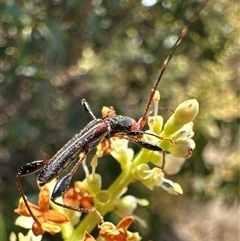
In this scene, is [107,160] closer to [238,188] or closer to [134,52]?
[238,188]

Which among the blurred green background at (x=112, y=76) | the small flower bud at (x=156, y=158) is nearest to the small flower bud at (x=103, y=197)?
the small flower bud at (x=156, y=158)

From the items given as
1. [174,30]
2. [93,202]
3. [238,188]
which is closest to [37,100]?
[174,30]

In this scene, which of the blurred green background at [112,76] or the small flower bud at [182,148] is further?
the blurred green background at [112,76]

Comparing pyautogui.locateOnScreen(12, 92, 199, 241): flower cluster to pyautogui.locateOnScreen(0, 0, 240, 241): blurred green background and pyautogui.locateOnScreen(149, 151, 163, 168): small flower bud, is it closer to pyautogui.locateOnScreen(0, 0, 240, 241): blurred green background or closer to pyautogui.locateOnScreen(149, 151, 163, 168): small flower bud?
pyautogui.locateOnScreen(149, 151, 163, 168): small flower bud

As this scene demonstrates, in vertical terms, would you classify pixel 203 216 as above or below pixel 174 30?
below

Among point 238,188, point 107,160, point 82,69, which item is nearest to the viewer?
point 107,160

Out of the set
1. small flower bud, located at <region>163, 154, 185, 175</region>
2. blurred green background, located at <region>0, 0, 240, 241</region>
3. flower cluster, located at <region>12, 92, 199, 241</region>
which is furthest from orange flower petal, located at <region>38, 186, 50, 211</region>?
blurred green background, located at <region>0, 0, 240, 241</region>

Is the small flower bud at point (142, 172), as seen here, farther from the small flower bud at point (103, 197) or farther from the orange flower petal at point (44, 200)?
the orange flower petal at point (44, 200)

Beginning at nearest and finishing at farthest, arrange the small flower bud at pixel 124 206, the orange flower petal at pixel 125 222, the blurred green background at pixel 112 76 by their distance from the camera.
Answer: the orange flower petal at pixel 125 222 → the small flower bud at pixel 124 206 → the blurred green background at pixel 112 76
